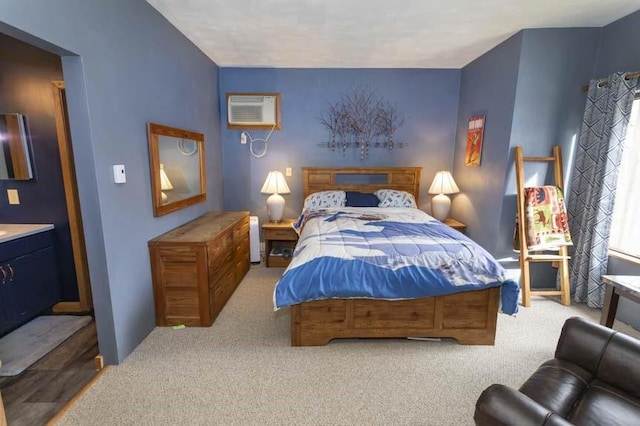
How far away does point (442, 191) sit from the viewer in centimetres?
398

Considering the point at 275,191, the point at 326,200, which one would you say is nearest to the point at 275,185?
the point at 275,191

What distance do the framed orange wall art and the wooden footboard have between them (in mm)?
1935

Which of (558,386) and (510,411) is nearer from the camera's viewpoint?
(510,411)

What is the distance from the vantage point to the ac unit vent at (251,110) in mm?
4074

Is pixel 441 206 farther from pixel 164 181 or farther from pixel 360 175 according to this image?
pixel 164 181

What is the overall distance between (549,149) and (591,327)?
2.16m

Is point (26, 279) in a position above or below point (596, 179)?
below

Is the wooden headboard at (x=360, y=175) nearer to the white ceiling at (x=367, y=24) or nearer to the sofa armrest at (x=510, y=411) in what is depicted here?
the white ceiling at (x=367, y=24)

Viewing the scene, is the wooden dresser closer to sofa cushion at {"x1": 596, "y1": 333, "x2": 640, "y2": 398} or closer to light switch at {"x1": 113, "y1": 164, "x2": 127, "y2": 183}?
light switch at {"x1": 113, "y1": 164, "x2": 127, "y2": 183}

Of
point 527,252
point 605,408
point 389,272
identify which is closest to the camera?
point 605,408

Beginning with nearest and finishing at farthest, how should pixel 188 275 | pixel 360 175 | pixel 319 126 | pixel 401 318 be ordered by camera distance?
1. pixel 401 318
2. pixel 188 275
3. pixel 319 126
4. pixel 360 175

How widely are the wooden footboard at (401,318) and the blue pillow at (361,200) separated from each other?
1.87 metres

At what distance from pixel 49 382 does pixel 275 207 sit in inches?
102

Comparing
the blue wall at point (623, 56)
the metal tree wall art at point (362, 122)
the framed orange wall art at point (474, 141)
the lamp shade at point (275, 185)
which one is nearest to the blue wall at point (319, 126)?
the metal tree wall art at point (362, 122)
